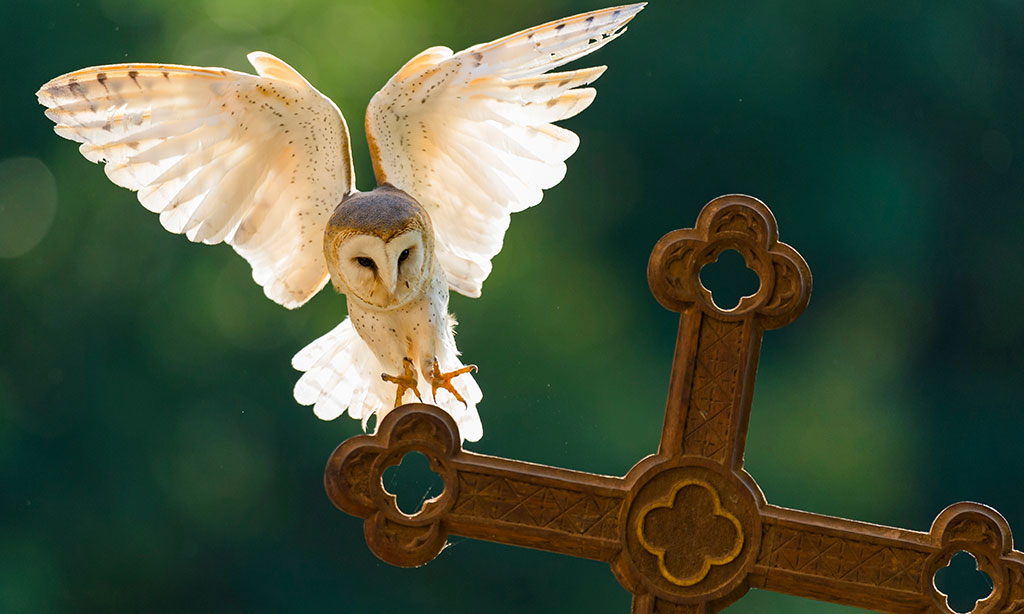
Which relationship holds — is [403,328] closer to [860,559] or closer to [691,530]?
[691,530]

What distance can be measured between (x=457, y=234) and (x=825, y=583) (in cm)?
77

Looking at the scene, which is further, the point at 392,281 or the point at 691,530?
the point at 392,281

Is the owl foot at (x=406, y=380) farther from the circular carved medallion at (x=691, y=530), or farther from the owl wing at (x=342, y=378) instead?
the circular carved medallion at (x=691, y=530)

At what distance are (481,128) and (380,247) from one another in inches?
10.1

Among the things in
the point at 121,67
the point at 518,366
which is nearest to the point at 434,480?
the point at 518,366

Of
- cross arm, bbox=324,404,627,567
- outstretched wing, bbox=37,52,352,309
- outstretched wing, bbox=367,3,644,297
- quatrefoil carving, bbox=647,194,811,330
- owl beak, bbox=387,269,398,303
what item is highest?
outstretched wing, bbox=367,3,644,297

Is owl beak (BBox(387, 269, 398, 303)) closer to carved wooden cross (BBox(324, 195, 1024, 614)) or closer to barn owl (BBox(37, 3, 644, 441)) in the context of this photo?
barn owl (BBox(37, 3, 644, 441))

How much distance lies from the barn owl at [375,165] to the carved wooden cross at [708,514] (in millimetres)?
375

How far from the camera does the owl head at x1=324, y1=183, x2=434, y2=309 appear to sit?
1466 mm

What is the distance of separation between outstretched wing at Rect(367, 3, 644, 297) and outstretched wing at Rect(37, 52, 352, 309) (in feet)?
0.30

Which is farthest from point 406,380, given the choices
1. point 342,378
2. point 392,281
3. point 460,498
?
point 460,498

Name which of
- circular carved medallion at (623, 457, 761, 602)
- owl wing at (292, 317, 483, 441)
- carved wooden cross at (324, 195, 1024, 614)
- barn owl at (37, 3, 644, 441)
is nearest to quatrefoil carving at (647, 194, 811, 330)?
carved wooden cross at (324, 195, 1024, 614)

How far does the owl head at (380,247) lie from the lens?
147 centimetres

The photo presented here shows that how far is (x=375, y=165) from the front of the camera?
5.39ft
